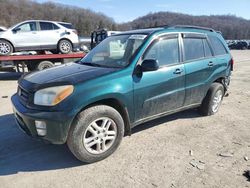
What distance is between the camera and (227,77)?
5590 mm

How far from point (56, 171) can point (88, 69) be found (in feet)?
4.89

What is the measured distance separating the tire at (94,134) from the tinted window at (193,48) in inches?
73.8

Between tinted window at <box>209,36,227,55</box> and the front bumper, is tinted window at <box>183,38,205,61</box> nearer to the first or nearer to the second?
tinted window at <box>209,36,227,55</box>

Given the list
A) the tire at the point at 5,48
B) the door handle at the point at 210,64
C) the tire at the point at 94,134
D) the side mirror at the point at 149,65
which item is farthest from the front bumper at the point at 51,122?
the tire at the point at 5,48

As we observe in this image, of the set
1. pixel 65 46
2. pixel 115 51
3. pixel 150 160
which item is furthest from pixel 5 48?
pixel 150 160

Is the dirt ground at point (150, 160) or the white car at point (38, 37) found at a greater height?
the white car at point (38, 37)

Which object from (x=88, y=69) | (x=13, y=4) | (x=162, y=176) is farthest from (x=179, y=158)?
(x=13, y=4)

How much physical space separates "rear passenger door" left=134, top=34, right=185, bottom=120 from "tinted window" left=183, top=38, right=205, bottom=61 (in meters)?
0.24

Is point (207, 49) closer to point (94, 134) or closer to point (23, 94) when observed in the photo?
point (94, 134)

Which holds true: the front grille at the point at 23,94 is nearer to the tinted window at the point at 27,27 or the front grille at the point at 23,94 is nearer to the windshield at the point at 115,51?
the windshield at the point at 115,51

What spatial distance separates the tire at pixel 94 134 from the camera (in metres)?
3.23

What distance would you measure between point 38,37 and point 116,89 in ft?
27.0

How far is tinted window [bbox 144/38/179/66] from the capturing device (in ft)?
13.2

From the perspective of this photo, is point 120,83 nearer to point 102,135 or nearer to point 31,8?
point 102,135
